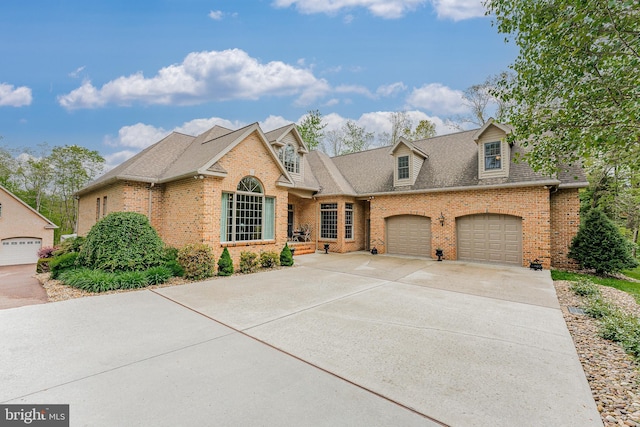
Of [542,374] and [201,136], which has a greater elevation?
[201,136]

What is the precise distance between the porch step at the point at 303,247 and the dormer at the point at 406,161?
6.19 meters

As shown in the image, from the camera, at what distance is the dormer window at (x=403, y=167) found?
14867mm

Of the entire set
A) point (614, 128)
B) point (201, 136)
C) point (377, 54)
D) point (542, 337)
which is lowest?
point (542, 337)

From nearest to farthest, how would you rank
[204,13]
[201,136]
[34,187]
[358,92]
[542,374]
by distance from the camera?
1. [542,374]
2. [204,13]
3. [201,136]
4. [358,92]
5. [34,187]

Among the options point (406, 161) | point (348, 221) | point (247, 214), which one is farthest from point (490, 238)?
point (247, 214)

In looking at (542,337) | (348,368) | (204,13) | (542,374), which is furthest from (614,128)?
(204,13)

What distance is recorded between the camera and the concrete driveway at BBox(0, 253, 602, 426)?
2.63 metres

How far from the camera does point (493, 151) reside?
1247cm

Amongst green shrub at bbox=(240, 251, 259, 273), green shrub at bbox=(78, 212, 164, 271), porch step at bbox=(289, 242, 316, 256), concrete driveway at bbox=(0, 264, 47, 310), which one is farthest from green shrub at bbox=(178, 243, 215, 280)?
porch step at bbox=(289, 242, 316, 256)

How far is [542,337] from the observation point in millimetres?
4512

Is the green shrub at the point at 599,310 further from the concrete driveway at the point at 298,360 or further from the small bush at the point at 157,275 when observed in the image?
the small bush at the point at 157,275

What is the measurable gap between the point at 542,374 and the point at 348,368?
2458 millimetres

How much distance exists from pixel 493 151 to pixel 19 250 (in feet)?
92.2

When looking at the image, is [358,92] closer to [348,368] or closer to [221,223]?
[221,223]
